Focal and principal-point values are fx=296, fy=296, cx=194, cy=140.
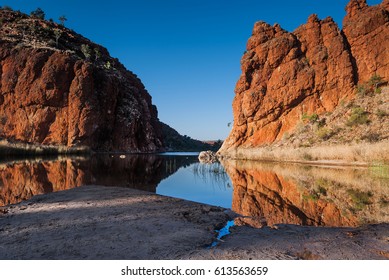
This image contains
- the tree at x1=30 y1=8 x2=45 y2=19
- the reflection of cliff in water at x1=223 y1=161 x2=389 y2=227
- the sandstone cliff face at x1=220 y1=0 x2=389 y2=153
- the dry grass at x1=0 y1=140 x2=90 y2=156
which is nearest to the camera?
the reflection of cliff in water at x1=223 y1=161 x2=389 y2=227

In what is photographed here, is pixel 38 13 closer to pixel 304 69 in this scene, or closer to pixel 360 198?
pixel 304 69

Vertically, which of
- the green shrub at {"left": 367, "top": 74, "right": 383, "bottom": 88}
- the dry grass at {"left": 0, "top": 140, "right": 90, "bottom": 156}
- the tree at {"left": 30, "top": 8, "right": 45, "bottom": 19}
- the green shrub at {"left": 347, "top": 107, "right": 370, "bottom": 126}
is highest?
the tree at {"left": 30, "top": 8, "right": 45, "bottom": 19}

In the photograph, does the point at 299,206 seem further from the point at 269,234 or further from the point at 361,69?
the point at 361,69

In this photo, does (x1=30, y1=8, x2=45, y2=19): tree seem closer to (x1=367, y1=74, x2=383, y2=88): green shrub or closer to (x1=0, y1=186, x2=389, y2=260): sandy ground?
(x1=367, y1=74, x2=383, y2=88): green shrub

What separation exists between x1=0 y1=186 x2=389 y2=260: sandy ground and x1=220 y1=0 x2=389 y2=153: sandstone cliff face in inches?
1776

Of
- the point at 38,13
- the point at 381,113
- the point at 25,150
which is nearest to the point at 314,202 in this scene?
the point at 381,113

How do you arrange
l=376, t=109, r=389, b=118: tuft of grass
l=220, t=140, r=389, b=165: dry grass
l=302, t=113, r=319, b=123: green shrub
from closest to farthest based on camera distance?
l=220, t=140, r=389, b=165: dry grass < l=376, t=109, r=389, b=118: tuft of grass < l=302, t=113, r=319, b=123: green shrub

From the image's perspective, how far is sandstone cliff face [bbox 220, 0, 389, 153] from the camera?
48594 mm

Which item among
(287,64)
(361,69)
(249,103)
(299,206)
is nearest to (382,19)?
(361,69)

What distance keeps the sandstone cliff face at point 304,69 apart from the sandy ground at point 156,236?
45105 mm

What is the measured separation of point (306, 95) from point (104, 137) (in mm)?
44141

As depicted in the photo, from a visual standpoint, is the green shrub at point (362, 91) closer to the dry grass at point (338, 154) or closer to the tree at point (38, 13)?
the dry grass at point (338, 154)

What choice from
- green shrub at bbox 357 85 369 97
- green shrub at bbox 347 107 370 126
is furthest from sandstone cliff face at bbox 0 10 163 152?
green shrub at bbox 357 85 369 97

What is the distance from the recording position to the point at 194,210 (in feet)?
27.9
